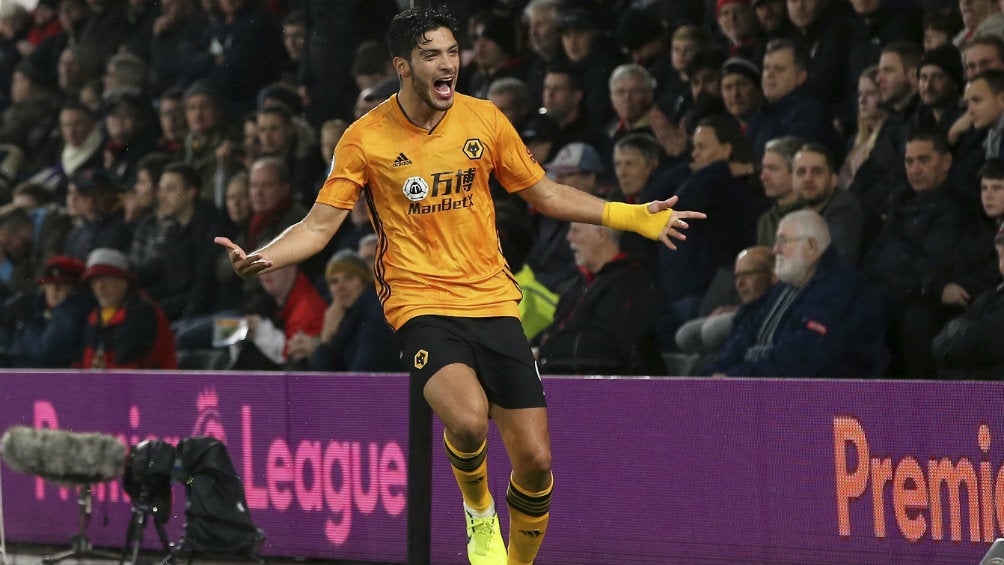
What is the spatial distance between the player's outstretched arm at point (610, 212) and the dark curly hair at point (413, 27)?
0.79m

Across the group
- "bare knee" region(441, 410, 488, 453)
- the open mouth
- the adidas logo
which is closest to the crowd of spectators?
"bare knee" region(441, 410, 488, 453)

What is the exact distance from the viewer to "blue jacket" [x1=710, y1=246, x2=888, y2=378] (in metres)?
8.34

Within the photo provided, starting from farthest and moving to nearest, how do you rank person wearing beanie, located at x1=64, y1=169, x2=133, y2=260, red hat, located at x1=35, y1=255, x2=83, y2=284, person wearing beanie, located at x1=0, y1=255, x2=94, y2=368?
person wearing beanie, located at x1=64, y1=169, x2=133, y2=260 → red hat, located at x1=35, y1=255, x2=83, y2=284 → person wearing beanie, located at x1=0, y1=255, x2=94, y2=368

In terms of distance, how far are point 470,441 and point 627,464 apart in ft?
7.06

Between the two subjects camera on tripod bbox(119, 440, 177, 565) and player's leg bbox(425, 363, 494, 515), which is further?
camera on tripod bbox(119, 440, 177, 565)

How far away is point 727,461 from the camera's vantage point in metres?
8.09

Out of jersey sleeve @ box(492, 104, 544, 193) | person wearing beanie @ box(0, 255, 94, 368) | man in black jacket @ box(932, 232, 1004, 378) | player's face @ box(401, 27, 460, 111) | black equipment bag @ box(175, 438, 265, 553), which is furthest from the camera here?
person wearing beanie @ box(0, 255, 94, 368)

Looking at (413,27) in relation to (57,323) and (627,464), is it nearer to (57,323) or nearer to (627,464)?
(627,464)

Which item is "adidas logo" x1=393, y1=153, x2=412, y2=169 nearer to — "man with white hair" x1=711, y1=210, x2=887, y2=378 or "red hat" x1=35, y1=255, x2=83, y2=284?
"man with white hair" x1=711, y1=210, x2=887, y2=378

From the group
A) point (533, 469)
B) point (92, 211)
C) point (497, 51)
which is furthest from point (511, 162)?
point (92, 211)

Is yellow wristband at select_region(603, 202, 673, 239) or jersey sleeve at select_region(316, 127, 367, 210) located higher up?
jersey sleeve at select_region(316, 127, 367, 210)

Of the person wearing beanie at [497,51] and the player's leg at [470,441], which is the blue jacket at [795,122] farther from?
the player's leg at [470,441]

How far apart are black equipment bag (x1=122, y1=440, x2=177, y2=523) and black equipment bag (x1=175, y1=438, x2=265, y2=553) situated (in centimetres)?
8

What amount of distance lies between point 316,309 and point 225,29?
3.77 metres
